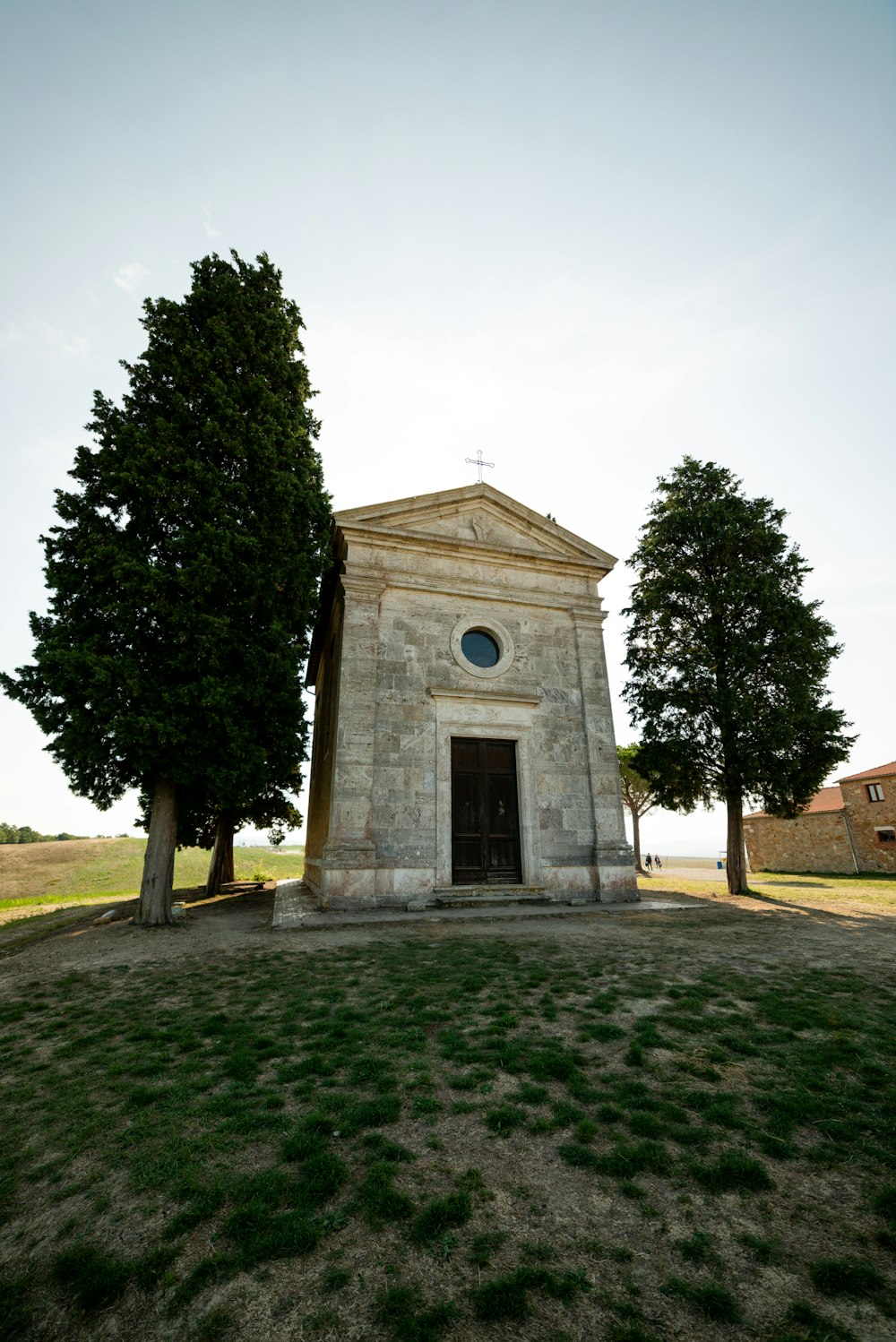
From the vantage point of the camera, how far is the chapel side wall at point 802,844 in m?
29.3

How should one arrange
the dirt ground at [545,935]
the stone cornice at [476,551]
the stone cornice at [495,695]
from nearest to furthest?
the dirt ground at [545,935] < the stone cornice at [495,695] < the stone cornice at [476,551]

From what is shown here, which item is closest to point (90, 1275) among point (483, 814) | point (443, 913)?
point (443, 913)

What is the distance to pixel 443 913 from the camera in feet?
36.8

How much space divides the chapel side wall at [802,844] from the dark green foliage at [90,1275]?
30794mm

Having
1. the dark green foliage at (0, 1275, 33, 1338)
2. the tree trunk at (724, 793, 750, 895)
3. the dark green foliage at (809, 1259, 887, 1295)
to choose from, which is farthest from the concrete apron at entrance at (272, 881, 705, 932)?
the dark green foliage at (809, 1259, 887, 1295)

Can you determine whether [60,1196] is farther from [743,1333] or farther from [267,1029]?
[743,1333]

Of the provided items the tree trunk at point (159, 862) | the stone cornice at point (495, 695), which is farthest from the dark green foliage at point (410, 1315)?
the stone cornice at point (495, 695)

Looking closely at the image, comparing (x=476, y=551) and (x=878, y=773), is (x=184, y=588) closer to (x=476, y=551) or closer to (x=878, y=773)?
(x=476, y=551)

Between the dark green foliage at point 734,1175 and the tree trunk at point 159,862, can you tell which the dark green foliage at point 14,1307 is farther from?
the tree trunk at point 159,862

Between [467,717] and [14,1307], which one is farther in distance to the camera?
[467,717]

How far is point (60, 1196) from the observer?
9.47 ft

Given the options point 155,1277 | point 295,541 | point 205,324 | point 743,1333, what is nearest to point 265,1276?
point 155,1277

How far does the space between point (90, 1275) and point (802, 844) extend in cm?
3658

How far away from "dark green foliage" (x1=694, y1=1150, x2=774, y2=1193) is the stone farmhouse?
2749 centimetres
